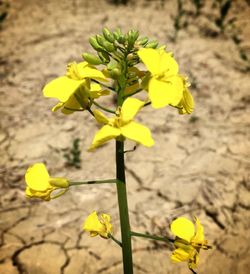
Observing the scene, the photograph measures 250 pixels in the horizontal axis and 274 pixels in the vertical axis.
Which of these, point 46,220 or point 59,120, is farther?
point 59,120

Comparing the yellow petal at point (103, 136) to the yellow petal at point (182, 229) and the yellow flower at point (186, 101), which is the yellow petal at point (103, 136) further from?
the yellow petal at point (182, 229)

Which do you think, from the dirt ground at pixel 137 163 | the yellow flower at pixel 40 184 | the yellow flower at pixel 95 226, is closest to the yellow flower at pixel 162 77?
the yellow flower at pixel 40 184

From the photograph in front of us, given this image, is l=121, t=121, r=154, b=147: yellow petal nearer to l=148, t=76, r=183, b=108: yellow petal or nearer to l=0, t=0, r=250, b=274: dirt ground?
l=148, t=76, r=183, b=108: yellow petal

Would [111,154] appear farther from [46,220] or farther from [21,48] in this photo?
[21,48]

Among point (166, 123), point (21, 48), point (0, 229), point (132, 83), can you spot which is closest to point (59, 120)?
point (166, 123)

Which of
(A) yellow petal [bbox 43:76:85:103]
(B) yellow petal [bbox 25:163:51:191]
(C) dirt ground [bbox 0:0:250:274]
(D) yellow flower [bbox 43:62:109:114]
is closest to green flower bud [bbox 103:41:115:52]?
(D) yellow flower [bbox 43:62:109:114]

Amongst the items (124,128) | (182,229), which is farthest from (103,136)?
(182,229)

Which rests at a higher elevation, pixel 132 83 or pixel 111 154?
pixel 132 83
